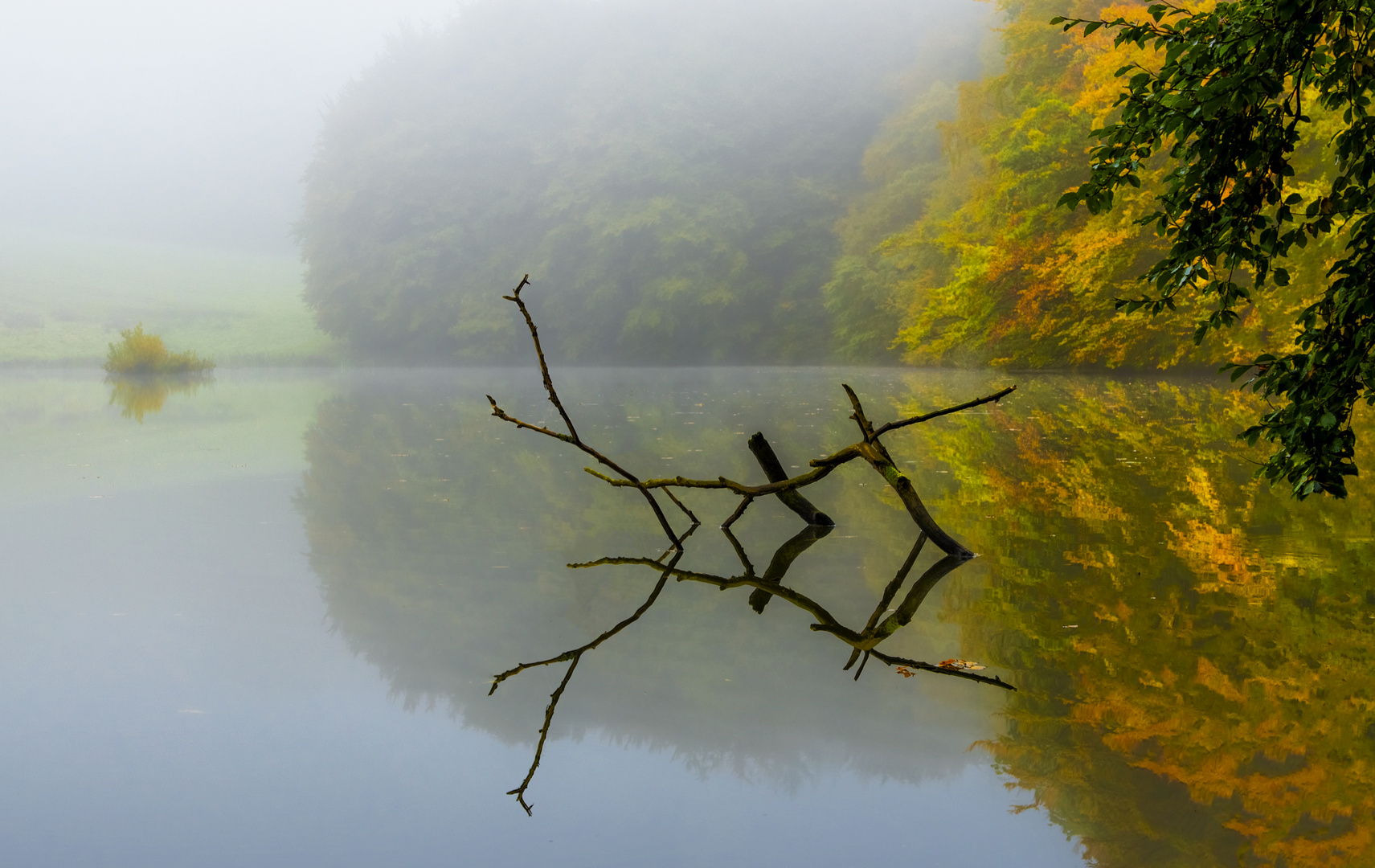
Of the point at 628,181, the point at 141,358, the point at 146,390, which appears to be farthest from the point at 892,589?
the point at 628,181

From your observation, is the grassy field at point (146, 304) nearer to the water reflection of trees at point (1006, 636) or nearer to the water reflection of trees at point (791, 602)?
the water reflection of trees at point (1006, 636)

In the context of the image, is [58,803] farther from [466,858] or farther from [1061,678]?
[1061,678]

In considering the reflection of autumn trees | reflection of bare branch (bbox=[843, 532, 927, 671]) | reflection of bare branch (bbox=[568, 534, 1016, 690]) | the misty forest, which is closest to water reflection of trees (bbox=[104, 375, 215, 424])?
the misty forest

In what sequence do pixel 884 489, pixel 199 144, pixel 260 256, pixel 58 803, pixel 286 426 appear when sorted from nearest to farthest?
pixel 58 803
pixel 884 489
pixel 286 426
pixel 260 256
pixel 199 144

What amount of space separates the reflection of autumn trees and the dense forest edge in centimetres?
2534

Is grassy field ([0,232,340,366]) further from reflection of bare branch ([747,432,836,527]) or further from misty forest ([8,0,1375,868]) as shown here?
reflection of bare branch ([747,432,836,527])

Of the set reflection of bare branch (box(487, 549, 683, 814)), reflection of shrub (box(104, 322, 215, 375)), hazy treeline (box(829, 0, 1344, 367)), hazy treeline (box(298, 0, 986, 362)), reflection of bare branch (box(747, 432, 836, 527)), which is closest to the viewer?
reflection of bare branch (box(487, 549, 683, 814))

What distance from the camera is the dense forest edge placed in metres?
38.3

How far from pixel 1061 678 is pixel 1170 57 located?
2627 millimetres

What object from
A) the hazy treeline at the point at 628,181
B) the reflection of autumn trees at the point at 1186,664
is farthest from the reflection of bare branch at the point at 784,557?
the hazy treeline at the point at 628,181

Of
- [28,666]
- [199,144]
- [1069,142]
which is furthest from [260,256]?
[28,666]

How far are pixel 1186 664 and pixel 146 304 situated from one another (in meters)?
59.7

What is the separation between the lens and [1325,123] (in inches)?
608

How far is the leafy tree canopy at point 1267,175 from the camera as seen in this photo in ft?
12.7
